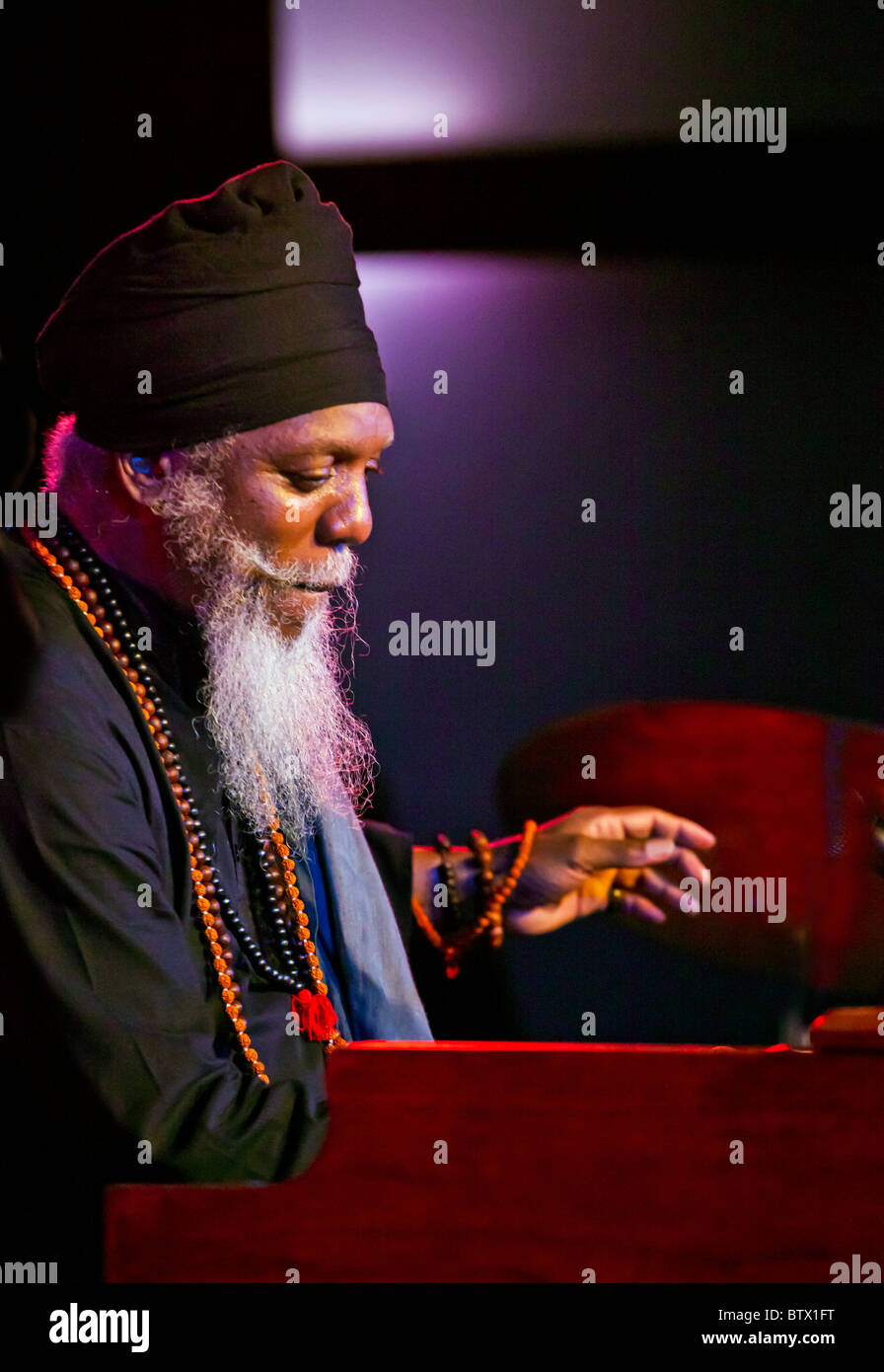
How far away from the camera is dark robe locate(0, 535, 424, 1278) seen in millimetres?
1383

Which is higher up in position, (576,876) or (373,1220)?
(576,876)

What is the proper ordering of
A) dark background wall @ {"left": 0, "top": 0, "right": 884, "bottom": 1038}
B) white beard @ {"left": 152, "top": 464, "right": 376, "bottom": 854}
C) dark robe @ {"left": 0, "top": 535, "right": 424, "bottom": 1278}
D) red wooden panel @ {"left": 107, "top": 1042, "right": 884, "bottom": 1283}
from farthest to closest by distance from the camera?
dark background wall @ {"left": 0, "top": 0, "right": 884, "bottom": 1038}
white beard @ {"left": 152, "top": 464, "right": 376, "bottom": 854}
dark robe @ {"left": 0, "top": 535, "right": 424, "bottom": 1278}
red wooden panel @ {"left": 107, "top": 1042, "right": 884, "bottom": 1283}

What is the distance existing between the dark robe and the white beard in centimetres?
17

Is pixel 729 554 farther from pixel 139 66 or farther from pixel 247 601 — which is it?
pixel 139 66

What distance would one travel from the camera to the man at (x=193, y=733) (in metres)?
1.40

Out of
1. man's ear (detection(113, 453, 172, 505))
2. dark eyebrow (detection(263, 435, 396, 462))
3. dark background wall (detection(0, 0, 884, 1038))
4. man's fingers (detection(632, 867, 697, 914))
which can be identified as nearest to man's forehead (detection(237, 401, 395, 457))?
dark eyebrow (detection(263, 435, 396, 462))

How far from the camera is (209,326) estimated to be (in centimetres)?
162

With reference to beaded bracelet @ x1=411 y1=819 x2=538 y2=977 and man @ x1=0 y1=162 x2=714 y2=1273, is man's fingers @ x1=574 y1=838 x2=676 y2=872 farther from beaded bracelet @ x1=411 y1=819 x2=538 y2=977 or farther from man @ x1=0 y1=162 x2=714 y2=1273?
man @ x1=0 y1=162 x2=714 y2=1273

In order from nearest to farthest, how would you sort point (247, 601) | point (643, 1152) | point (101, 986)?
1. point (643, 1152)
2. point (101, 986)
3. point (247, 601)

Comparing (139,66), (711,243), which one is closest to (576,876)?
(711,243)

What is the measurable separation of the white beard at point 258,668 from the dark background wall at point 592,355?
1.15 feet

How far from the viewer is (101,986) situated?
4.58 feet

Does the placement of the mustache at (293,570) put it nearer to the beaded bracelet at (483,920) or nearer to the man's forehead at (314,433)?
the man's forehead at (314,433)

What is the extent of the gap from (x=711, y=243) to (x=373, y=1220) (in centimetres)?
158
